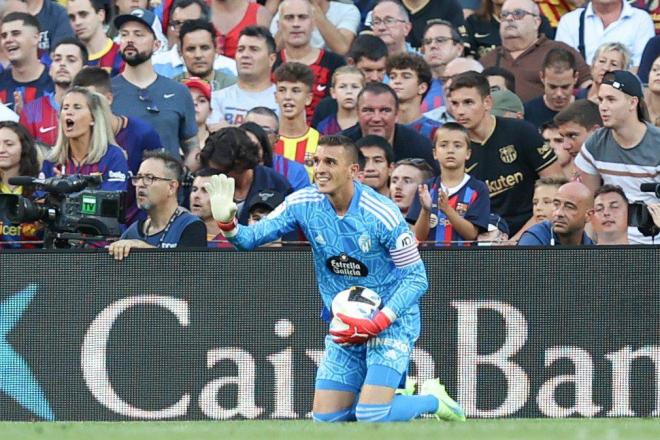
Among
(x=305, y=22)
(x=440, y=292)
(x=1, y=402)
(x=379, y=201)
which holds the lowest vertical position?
(x=1, y=402)

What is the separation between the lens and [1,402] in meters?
11.3

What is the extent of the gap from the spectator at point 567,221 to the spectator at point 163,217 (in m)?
2.48

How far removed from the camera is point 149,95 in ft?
46.3

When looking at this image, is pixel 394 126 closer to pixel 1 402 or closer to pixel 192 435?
pixel 1 402

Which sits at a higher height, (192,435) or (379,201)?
(379,201)

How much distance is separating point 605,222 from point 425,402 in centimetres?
235

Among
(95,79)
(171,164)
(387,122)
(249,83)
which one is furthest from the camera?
(249,83)

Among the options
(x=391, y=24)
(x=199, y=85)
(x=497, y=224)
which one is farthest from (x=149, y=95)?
(x=497, y=224)

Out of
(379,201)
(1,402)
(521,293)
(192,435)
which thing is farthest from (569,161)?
(192,435)

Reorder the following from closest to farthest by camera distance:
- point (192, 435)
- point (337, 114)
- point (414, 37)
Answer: point (192, 435) → point (337, 114) → point (414, 37)

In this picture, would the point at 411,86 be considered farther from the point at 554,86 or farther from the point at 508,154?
the point at 508,154

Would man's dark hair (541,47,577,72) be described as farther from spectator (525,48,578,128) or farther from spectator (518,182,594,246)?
spectator (518,182,594,246)

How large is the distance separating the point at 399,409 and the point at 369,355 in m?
0.40

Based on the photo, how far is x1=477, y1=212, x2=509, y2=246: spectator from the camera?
1172 centimetres
